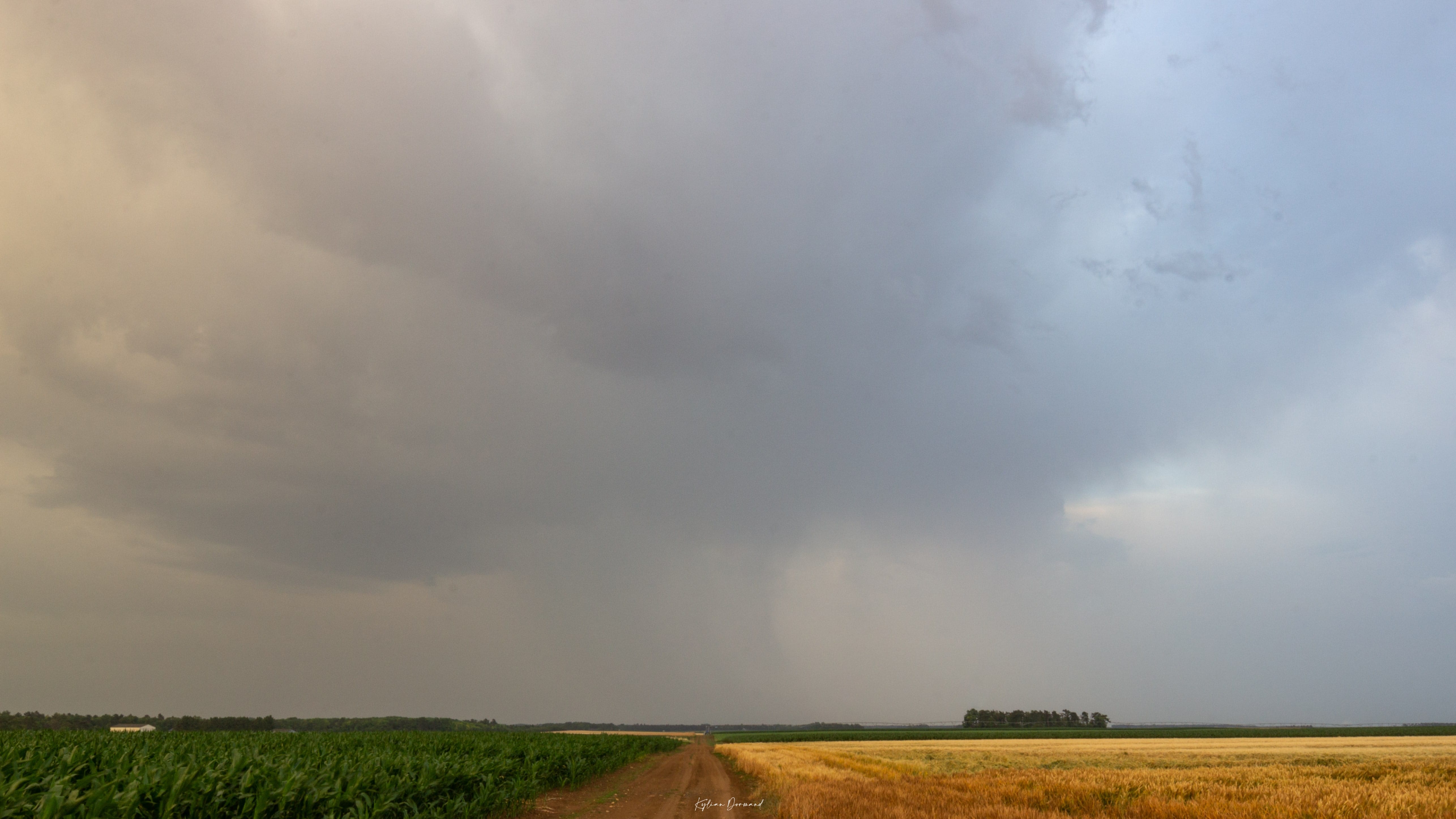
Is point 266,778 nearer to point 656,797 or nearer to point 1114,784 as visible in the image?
point 656,797

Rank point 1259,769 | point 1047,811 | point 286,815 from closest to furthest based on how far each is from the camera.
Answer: point 286,815
point 1047,811
point 1259,769

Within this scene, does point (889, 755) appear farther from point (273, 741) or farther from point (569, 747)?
point (273, 741)

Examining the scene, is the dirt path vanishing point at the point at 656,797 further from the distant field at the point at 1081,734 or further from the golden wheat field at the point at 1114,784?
the distant field at the point at 1081,734

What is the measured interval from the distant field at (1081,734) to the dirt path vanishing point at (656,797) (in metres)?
66.7

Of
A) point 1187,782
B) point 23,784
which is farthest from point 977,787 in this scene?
point 23,784

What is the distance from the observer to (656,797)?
1027 inches

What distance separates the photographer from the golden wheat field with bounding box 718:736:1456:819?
1720 centimetres

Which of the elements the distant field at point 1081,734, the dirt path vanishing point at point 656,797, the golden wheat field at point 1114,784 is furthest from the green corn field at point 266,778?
the distant field at point 1081,734

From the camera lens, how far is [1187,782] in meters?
22.2

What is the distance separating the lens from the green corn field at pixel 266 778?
10.3 meters

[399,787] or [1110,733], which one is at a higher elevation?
[399,787]

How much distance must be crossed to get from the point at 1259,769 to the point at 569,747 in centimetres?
3142

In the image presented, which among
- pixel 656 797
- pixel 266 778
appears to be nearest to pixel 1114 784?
pixel 656 797

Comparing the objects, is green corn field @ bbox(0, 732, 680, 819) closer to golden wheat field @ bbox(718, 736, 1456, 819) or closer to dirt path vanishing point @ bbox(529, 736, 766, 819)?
dirt path vanishing point @ bbox(529, 736, 766, 819)
